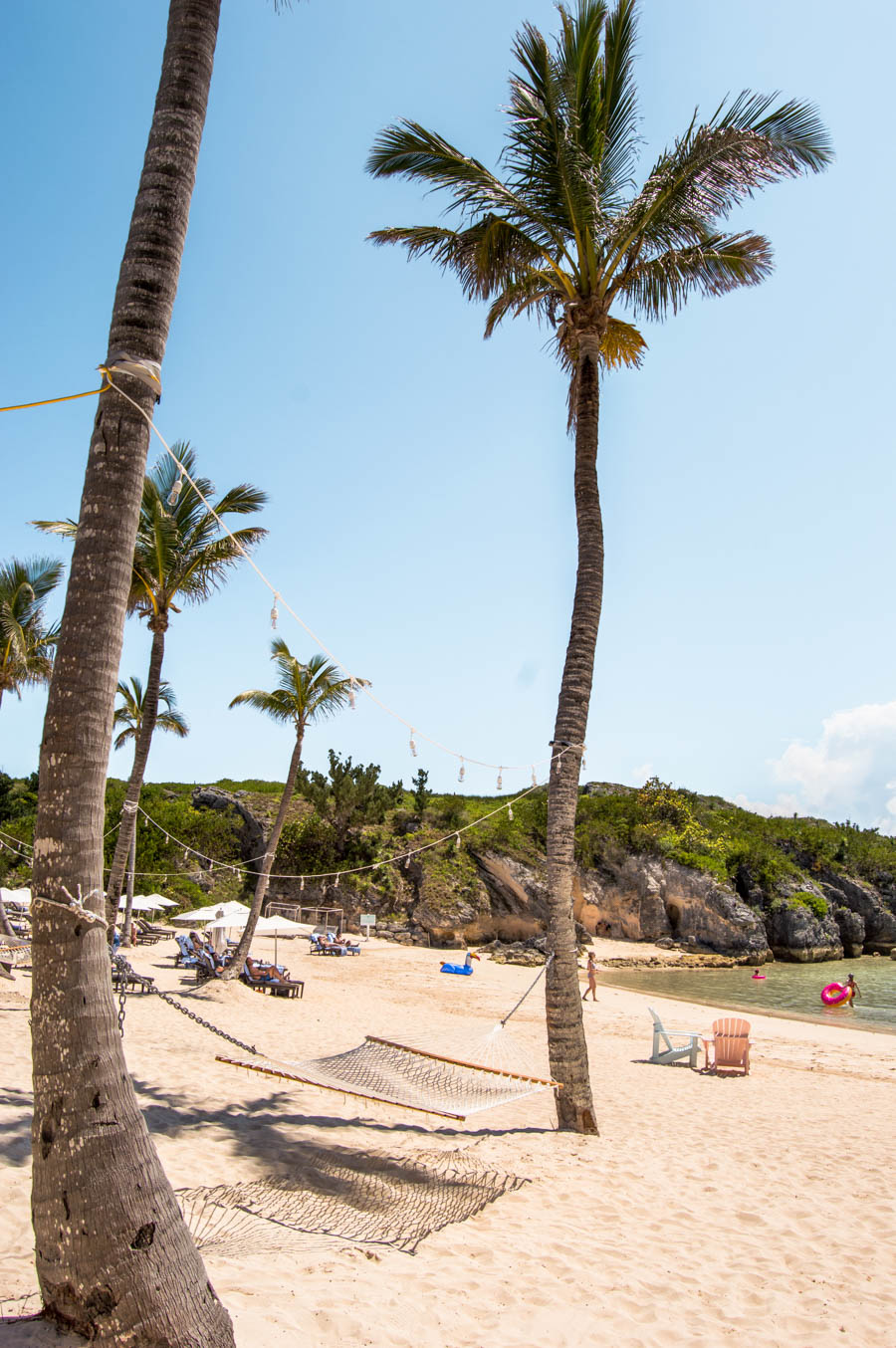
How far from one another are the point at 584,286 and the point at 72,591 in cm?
748

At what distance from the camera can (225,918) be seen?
1803cm

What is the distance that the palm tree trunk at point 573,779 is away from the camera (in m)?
7.80

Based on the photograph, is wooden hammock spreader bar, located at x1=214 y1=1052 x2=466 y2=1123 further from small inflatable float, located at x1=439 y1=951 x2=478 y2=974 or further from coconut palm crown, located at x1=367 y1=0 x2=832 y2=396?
small inflatable float, located at x1=439 y1=951 x2=478 y2=974

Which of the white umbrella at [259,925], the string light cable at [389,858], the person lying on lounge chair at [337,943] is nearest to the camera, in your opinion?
the string light cable at [389,858]

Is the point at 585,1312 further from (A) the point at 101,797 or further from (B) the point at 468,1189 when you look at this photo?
(A) the point at 101,797

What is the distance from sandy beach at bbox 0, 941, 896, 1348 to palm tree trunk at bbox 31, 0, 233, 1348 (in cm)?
30

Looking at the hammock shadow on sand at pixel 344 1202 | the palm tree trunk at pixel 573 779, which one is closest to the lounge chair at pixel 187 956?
the palm tree trunk at pixel 573 779

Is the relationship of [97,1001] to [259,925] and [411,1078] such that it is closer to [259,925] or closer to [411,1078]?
[411,1078]

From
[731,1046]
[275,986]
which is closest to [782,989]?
[731,1046]

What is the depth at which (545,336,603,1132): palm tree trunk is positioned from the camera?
25.6 ft

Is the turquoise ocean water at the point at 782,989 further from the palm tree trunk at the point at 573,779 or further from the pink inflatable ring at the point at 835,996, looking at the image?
the palm tree trunk at the point at 573,779

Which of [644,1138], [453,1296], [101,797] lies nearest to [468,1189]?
[453,1296]

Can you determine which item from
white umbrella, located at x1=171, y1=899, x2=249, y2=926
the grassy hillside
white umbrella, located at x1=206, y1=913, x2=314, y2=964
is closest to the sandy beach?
white umbrella, located at x1=206, y1=913, x2=314, y2=964

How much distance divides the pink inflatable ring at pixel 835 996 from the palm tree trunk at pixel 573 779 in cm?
1841
